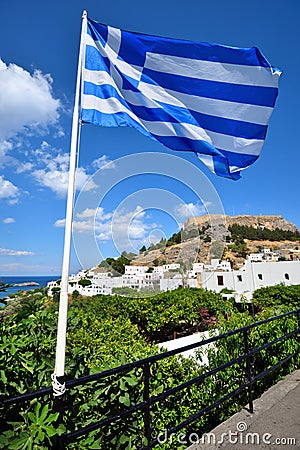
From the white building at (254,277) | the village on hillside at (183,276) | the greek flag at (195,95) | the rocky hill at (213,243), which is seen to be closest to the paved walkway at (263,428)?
the village on hillside at (183,276)

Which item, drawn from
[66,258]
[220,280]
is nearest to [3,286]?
[66,258]

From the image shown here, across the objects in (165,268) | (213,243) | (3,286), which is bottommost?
(3,286)

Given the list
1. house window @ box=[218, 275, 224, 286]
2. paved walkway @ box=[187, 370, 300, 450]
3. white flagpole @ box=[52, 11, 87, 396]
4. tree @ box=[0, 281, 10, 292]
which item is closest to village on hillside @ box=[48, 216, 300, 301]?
house window @ box=[218, 275, 224, 286]

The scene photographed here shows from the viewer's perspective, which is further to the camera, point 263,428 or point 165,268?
point 165,268

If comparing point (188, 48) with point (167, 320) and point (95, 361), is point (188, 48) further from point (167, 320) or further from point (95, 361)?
point (167, 320)

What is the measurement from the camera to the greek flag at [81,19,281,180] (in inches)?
97.9

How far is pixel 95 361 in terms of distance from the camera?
106 inches

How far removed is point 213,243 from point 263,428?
18846mm

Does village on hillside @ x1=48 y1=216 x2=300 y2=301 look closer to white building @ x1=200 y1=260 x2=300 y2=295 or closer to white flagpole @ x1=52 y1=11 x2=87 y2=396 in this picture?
white building @ x1=200 y1=260 x2=300 y2=295

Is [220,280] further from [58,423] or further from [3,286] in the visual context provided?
[58,423]

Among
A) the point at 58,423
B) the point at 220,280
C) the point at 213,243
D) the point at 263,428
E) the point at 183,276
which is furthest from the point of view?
the point at 220,280

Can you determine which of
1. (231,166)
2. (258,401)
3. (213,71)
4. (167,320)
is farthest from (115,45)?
(167,320)

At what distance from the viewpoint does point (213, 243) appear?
20.8 metres

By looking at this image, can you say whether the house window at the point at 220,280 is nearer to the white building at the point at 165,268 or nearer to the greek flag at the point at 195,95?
the white building at the point at 165,268
